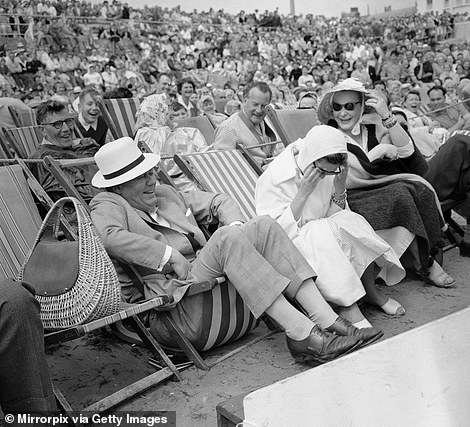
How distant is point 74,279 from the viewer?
2.53 metres

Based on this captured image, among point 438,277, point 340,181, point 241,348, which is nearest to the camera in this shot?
point 241,348

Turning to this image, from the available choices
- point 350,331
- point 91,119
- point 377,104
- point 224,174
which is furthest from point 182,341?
point 91,119

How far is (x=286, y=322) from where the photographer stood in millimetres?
2863

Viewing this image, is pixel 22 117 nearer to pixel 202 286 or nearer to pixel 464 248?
pixel 202 286

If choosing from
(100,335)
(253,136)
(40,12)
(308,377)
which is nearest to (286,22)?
(40,12)

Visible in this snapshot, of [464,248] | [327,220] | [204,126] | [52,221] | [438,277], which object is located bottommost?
[464,248]

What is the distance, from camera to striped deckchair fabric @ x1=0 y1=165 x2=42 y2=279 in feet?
9.87

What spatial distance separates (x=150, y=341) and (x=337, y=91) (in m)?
1.91

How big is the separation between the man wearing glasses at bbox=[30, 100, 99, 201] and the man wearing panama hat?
0.89m

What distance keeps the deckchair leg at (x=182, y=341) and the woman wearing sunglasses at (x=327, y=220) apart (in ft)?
2.29

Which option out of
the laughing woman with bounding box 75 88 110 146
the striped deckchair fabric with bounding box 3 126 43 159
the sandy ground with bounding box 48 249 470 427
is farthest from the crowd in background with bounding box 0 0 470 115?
the sandy ground with bounding box 48 249 470 427

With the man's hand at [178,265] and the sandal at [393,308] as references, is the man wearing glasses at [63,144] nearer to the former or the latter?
the man's hand at [178,265]

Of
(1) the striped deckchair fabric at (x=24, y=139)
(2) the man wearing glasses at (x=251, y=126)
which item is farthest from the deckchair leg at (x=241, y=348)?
(1) the striped deckchair fabric at (x=24, y=139)

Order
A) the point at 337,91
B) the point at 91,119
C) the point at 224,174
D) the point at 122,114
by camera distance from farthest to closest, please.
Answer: the point at 122,114 → the point at 91,119 → the point at 224,174 → the point at 337,91
